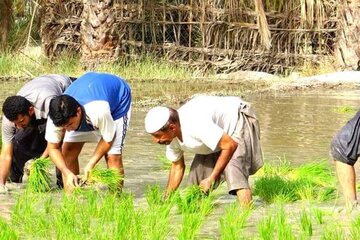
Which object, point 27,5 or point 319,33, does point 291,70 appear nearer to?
point 319,33

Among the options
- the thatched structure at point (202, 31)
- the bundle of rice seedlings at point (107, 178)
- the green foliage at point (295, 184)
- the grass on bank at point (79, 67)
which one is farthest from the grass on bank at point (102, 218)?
the thatched structure at point (202, 31)

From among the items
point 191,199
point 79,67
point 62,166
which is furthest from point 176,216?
point 79,67

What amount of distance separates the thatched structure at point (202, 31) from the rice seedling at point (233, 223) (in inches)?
494

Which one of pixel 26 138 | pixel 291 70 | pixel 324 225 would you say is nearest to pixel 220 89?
pixel 291 70

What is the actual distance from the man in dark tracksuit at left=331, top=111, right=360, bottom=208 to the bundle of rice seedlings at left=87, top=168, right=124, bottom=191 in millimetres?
1441

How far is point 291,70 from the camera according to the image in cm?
1850

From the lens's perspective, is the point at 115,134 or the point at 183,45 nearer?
the point at 115,134

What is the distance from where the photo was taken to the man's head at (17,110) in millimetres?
6613

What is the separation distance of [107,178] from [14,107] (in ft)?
2.80

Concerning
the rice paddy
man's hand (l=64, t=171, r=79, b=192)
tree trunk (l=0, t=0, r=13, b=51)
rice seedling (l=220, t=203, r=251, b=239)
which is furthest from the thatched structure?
rice seedling (l=220, t=203, r=251, b=239)

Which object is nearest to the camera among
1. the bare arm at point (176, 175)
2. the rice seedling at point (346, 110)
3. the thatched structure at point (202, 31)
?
the bare arm at point (176, 175)

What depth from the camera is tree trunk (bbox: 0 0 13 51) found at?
1898cm

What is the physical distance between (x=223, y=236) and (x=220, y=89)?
10135 millimetres

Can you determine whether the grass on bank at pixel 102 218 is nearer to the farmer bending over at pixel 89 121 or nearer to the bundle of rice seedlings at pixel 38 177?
the bundle of rice seedlings at pixel 38 177
